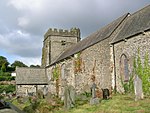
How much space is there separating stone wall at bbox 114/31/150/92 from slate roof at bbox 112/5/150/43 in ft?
1.49

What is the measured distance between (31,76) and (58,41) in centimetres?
841

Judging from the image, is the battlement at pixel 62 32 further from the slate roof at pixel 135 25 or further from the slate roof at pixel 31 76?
the slate roof at pixel 135 25

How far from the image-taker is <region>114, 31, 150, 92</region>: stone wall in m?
18.2

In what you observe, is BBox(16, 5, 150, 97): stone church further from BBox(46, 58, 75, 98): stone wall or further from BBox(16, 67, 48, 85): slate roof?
BBox(16, 67, 48, 85): slate roof

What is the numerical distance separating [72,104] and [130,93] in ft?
19.4

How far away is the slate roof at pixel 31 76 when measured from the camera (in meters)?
39.1

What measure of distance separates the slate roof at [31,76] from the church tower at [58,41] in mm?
2316

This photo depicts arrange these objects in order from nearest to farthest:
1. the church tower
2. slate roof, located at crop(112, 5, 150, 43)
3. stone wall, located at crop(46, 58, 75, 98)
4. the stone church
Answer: slate roof, located at crop(112, 5, 150, 43)
the stone church
stone wall, located at crop(46, 58, 75, 98)
the church tower

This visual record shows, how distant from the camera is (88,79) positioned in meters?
25.8

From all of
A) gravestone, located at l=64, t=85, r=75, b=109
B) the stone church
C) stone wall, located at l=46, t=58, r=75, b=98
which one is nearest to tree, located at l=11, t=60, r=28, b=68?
stone wall, located at l=46, t=58, r=75, b=98

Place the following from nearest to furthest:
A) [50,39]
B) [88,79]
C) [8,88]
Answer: [88,79] → [50,39] → [8,88]

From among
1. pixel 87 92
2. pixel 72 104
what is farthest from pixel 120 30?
pixel 72 104

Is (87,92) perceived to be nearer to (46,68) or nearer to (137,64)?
(137,64)

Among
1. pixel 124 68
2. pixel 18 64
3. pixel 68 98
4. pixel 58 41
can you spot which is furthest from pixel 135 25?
pixel 18 64
